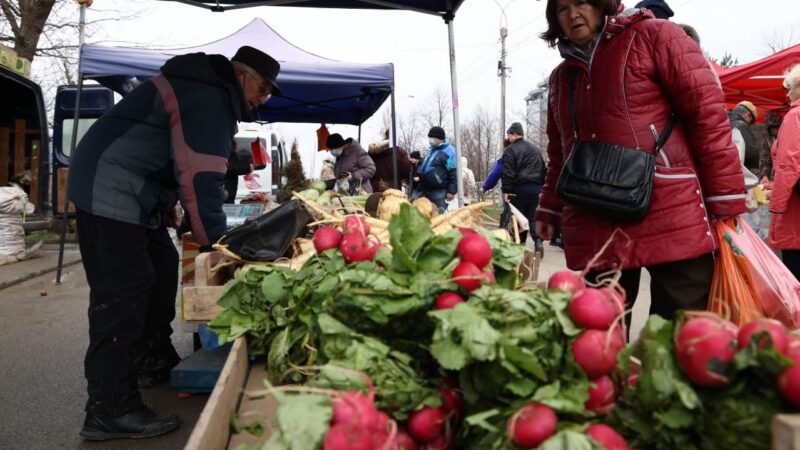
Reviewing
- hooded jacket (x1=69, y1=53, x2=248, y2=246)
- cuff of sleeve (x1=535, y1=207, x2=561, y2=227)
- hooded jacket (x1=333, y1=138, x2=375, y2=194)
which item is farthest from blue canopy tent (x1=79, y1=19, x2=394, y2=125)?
cuff of sleeve (x1=535, y1=207, x2=561, y2=227)

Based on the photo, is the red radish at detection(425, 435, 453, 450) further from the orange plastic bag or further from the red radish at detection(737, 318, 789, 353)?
the orange plastic bag

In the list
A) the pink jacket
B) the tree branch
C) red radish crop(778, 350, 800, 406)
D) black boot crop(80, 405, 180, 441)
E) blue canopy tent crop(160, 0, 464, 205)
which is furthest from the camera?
the tree branch

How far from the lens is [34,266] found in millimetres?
8844

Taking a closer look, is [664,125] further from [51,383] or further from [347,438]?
[51,383]

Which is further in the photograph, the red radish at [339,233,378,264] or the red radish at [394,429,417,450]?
the red radish at [339,233,378,264]

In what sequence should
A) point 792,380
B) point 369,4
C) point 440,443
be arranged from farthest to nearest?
point 369,4, point 440,443, point 792,380

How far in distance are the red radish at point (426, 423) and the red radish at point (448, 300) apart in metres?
0.25

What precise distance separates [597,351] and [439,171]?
25.7 ft

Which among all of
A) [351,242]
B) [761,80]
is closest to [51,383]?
[351,242]

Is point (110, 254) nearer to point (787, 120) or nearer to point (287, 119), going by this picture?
point (787, 120)

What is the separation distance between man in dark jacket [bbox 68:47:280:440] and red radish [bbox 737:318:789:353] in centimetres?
247

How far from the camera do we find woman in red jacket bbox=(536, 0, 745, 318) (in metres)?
2.29

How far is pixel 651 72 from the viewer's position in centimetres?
232

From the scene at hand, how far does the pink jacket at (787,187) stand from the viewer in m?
3.72
